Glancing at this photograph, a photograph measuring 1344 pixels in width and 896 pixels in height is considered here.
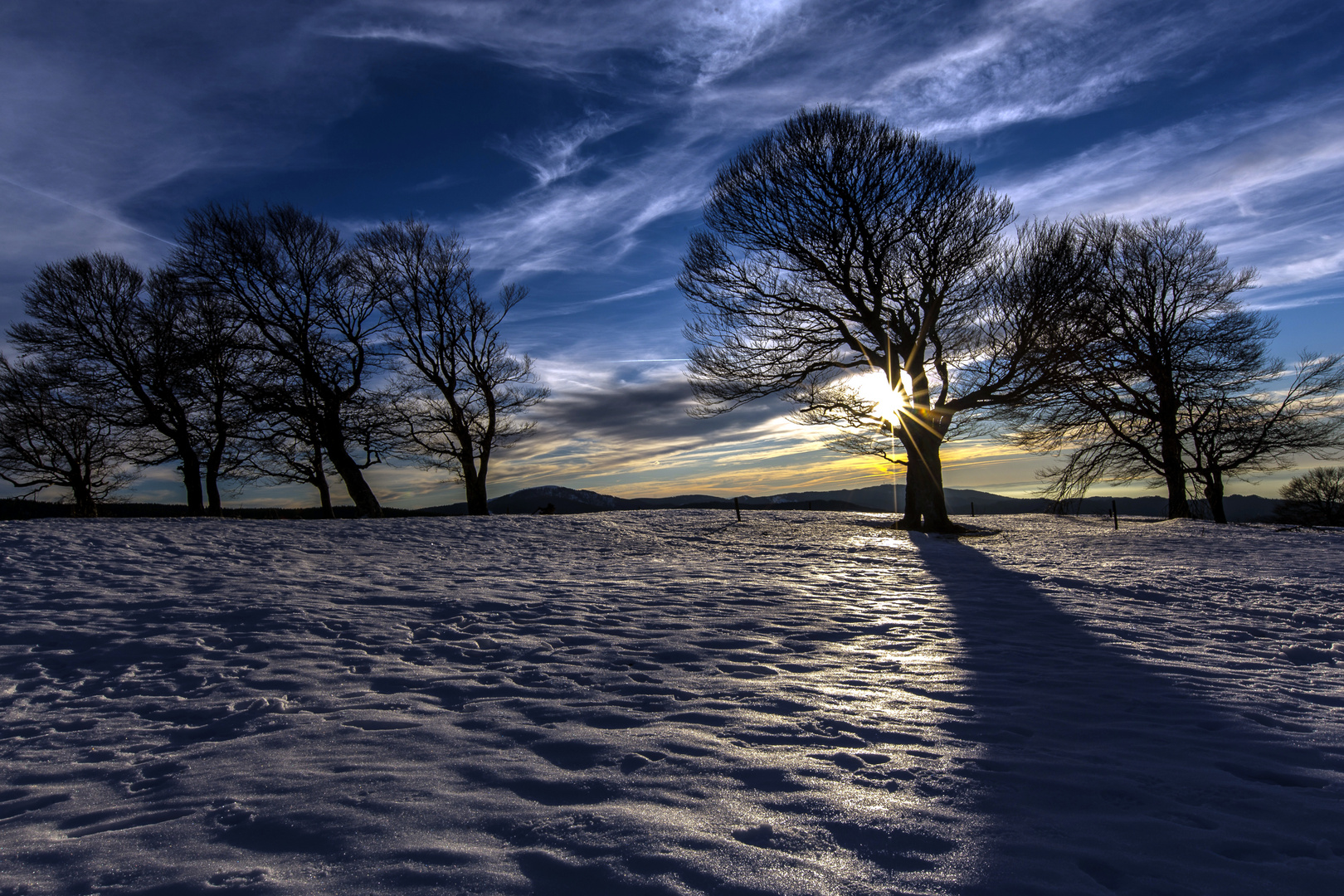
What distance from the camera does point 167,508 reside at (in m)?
18.8

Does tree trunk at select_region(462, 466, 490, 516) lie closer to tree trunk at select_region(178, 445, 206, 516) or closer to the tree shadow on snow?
tree trunk at select_region(178, 445, 206, 516)

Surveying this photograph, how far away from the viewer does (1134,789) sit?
2.86 m

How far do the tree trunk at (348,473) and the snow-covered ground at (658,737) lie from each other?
473 inches

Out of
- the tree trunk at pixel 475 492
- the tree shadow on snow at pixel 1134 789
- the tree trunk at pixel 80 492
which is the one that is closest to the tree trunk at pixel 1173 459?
the tree shadow on snow at pixel 1134 789

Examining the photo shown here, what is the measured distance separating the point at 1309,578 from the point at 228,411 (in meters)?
25.5

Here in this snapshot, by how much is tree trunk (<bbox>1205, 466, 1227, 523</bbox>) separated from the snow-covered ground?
1596cm

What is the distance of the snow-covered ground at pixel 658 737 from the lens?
226cm

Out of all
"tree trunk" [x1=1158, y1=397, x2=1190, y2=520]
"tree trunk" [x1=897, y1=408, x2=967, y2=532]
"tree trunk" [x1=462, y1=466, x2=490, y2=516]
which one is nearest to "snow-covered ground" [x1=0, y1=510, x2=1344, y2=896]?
"tree trunk" [x1=897, y1=408, x2=967, y2=532]

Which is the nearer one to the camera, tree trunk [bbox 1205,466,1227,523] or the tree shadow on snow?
the tree shadow on snow

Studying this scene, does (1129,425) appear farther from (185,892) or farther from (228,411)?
(228,411)

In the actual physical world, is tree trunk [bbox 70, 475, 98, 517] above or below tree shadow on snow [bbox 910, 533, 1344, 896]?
above

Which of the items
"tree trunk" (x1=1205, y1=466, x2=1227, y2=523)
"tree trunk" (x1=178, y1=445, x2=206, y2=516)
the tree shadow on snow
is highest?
"tree trunk" (x1=178, y1=445, x2=206, y2=516)

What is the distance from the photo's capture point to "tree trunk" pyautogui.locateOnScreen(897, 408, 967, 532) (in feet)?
57.9

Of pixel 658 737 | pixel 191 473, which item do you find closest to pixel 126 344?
pixel 191 473
